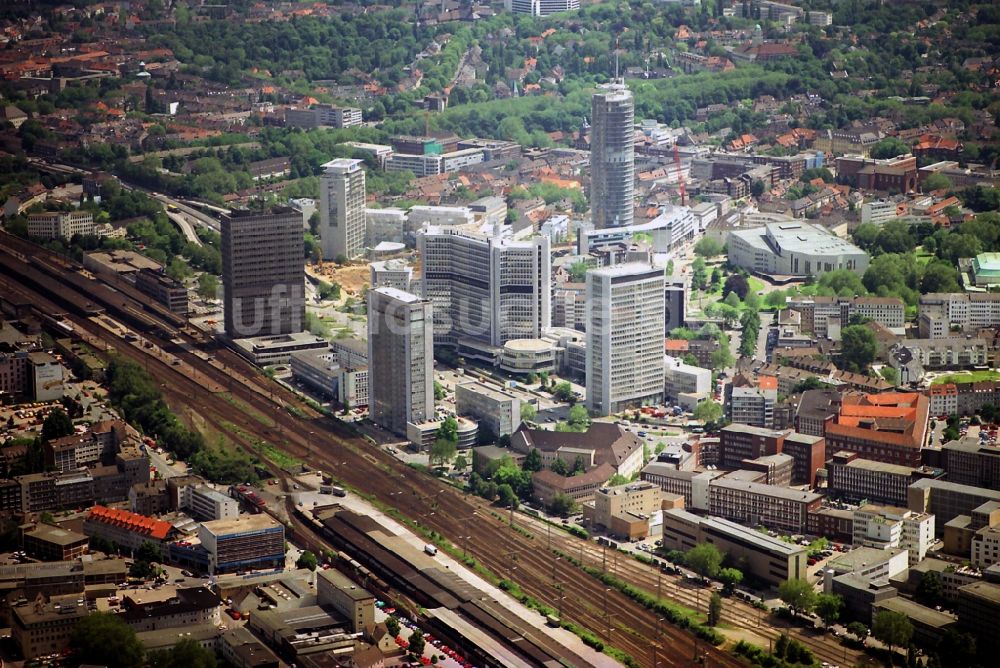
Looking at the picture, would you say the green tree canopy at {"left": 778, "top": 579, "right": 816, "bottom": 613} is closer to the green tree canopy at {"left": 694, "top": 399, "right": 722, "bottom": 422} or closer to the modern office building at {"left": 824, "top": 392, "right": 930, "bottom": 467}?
A: the modern office building at {"left": 824, "top": 392, "right": 930, "bottom": 467}

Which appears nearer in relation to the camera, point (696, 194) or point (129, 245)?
point (129, 245)

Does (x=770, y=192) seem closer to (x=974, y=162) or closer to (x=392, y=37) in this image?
(x=974, y=162)

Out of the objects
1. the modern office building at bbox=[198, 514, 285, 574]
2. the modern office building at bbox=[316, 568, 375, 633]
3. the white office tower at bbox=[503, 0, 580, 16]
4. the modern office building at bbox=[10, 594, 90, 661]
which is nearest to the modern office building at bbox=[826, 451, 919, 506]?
the modern office building at bbox=[316, 568, 375, 633]

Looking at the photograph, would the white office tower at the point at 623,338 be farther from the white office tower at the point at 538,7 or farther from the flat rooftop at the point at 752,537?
the white office tower at the point at 538,7

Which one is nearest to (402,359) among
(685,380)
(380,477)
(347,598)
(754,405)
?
(380,477)

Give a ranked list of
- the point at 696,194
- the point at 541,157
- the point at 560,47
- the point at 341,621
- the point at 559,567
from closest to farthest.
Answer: the point at 341,621 → the point at 559,567 → the point at 696,194 → the point at 541,157 → the point at 560,47

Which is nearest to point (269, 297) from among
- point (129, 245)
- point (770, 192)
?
point (129, 245)
